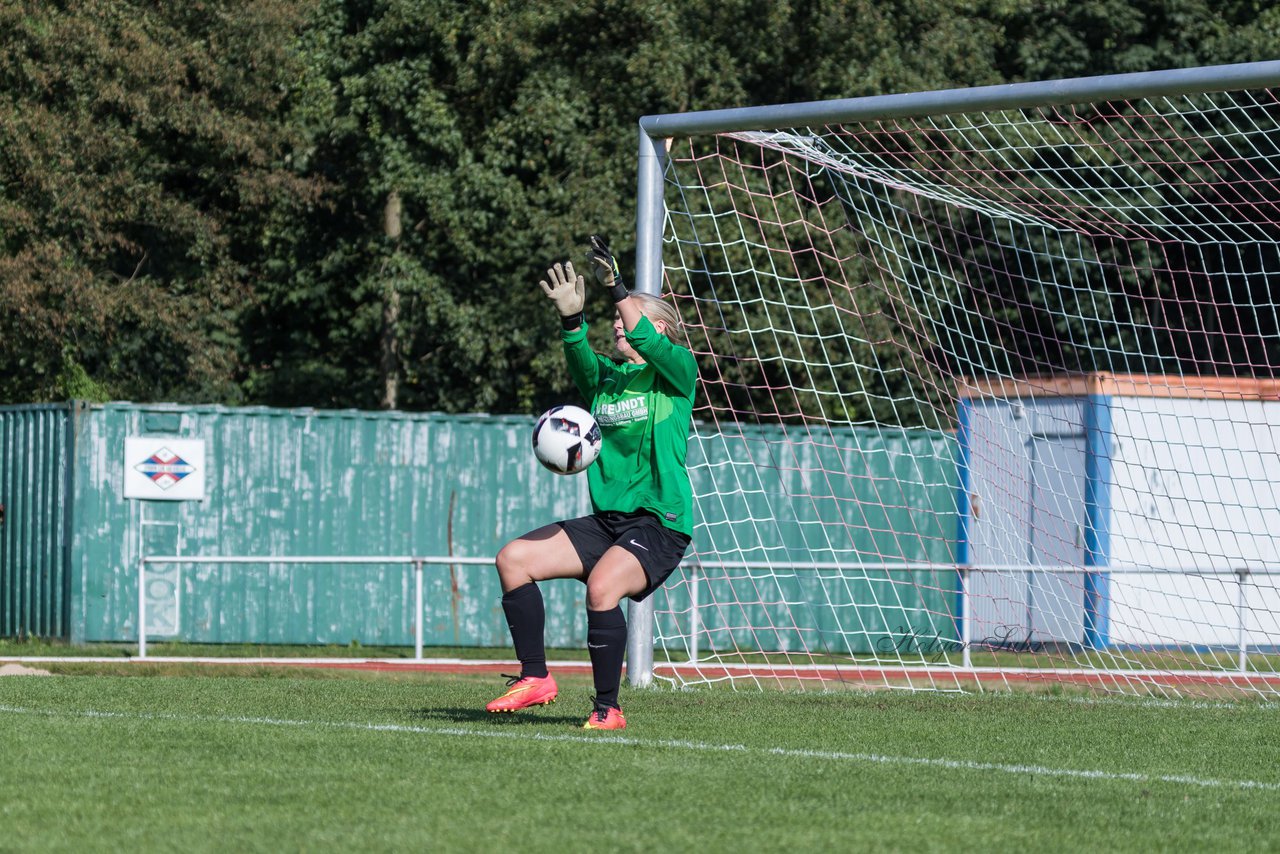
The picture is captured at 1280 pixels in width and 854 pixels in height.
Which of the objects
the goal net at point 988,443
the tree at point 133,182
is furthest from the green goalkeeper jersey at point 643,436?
the tree at point 133,182

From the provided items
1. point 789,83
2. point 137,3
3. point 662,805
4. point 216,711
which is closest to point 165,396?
point 137,3

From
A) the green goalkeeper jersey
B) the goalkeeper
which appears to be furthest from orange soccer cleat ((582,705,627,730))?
the green goalkeeper jersey

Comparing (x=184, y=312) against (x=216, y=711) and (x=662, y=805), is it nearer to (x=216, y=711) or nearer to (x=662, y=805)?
(x=216, y=711)

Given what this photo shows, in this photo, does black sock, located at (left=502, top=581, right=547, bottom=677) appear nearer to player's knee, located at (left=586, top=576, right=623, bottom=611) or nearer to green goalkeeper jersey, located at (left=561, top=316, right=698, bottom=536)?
player's knee, located at (left=586, top=576, right=623, bottom=611)

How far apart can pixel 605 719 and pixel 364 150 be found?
58.8 feet

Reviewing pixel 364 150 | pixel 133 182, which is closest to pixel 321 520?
pixel 133 182

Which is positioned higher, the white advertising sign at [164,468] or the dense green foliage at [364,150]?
the dense green foliage at [364,150]

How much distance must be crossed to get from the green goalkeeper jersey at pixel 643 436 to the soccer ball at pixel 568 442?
10 centimetres

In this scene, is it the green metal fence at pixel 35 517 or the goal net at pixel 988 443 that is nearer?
the goal net at pixel 988 443

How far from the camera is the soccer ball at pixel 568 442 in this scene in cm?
776

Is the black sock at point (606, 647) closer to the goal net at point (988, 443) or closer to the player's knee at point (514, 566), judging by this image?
the player's knee at point (514, 566)

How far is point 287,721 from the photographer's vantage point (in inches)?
308

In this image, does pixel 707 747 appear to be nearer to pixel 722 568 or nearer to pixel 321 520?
pixel 722 568

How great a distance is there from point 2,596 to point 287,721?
37.2 feet
